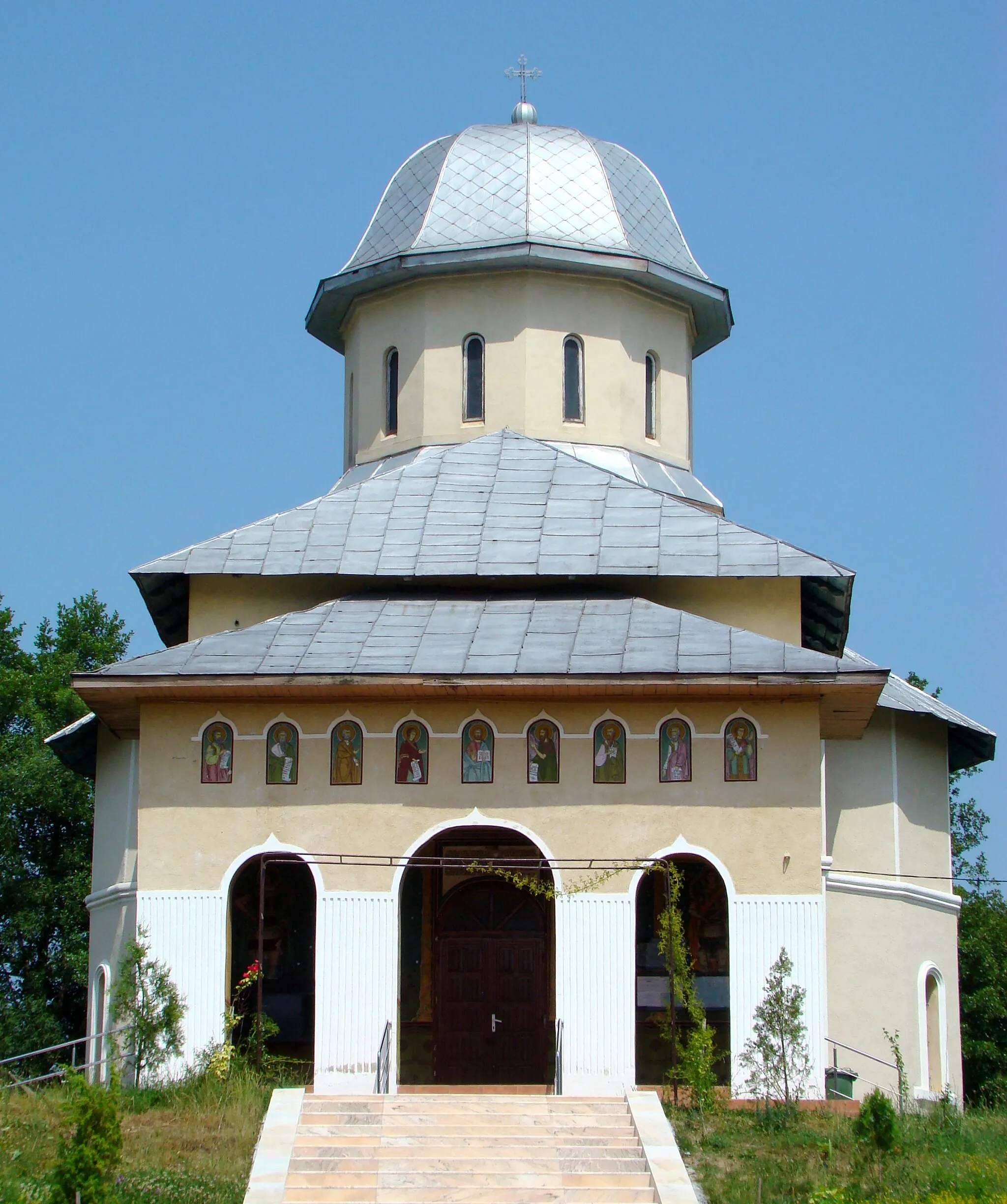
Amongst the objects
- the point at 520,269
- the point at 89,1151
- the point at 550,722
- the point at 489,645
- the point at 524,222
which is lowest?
the point at 89,1151

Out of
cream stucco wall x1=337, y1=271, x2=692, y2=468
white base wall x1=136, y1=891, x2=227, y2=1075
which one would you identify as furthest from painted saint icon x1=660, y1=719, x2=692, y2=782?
cream stucco wall x1=337, y1=271, x2=692, y2=468

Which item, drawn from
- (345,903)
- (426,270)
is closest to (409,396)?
(426,270)

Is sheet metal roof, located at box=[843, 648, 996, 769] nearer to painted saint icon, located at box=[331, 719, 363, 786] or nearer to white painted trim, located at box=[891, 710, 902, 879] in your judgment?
white painted trim, located at box=[891, 710, 902, 879]

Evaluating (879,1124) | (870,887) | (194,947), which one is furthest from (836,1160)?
(870,887)

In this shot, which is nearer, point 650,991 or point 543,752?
point 543,752

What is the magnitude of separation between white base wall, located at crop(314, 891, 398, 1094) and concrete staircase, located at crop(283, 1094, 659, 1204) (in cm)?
156

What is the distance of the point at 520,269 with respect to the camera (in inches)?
1004

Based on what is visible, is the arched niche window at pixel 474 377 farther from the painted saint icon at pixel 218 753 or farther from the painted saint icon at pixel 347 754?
the painted saint icon at pixel 218 753

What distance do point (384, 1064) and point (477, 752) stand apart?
314cm

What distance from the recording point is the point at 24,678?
35000 millimetres

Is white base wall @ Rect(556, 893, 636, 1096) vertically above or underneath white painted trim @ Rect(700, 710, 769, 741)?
underneath

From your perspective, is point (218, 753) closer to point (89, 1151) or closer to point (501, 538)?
point (501, 538)

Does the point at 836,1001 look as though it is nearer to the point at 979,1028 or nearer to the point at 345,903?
the point at 345,903

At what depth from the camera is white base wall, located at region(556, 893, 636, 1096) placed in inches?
737
